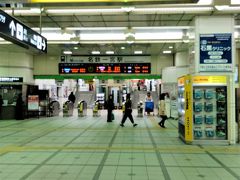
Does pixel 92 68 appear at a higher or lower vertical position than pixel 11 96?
→ higher

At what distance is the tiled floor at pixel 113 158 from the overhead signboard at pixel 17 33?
7.62ft

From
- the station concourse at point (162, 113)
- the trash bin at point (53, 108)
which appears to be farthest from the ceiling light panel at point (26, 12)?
the trash bin at point (53, 108)

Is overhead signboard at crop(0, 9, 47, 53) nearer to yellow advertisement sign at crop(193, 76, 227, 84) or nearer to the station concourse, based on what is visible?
the station concourse

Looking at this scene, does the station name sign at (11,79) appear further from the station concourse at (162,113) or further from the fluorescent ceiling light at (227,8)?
the fluorescent ceiling light at (227,8)

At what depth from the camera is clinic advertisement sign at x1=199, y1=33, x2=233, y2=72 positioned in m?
9.23

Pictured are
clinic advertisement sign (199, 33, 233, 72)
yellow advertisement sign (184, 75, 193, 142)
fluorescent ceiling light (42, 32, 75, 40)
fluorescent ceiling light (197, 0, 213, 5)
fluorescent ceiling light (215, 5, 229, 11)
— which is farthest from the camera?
fluorescent ceiling light (42, 32, 75, 40)

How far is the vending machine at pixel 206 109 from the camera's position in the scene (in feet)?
30.0

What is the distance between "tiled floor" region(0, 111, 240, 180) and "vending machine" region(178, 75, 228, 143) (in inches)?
18.8

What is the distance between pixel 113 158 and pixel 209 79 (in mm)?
3789

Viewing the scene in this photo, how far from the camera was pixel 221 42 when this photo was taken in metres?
9.30

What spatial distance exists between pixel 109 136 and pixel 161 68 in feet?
33.0

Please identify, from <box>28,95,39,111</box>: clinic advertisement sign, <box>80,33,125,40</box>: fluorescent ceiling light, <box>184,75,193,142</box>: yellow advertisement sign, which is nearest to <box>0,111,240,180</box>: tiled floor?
<box>184,75,193,142</box>: yellow advertisement sign

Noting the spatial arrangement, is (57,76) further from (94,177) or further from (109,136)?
(94,177)

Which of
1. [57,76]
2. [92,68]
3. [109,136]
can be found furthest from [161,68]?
[109,136]
